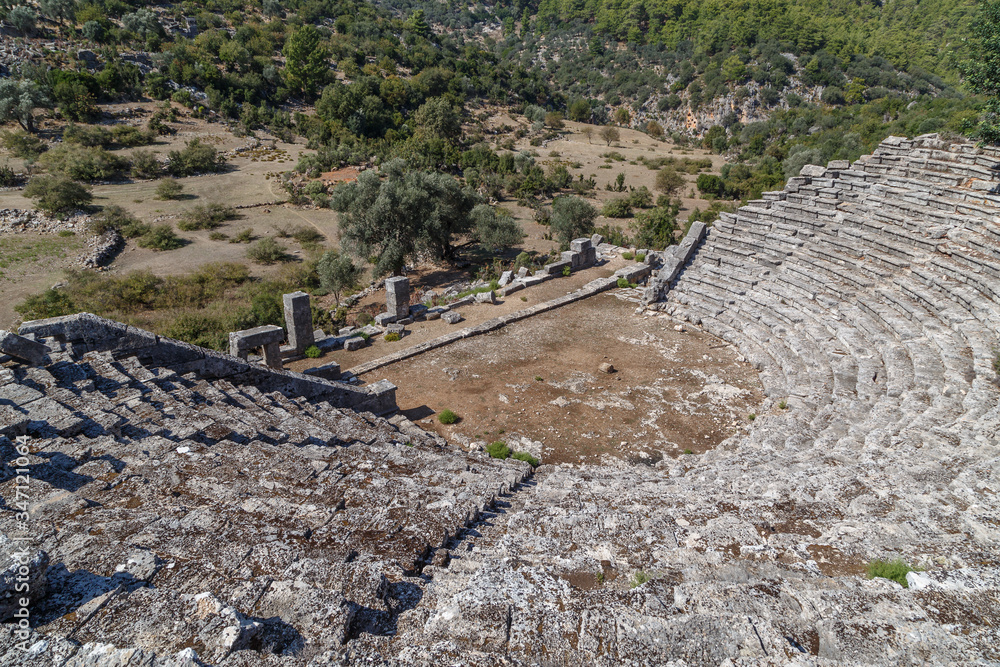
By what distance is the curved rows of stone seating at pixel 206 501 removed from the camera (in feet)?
14.1

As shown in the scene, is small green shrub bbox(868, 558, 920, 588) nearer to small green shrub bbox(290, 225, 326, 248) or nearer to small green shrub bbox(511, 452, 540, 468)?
small green shrub bbox(511, 452, 540, 468)

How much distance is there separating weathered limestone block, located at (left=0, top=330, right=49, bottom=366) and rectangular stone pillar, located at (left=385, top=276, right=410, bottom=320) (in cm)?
1017

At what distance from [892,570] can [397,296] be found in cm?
1492

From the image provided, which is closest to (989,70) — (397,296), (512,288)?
(512,288)

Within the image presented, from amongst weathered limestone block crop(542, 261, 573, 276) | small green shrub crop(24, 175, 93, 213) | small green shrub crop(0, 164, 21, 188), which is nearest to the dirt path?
weathered limestone block crop(542, 261, 573, 276)

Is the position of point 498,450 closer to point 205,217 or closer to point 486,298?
point 486,298

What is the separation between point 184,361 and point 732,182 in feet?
127

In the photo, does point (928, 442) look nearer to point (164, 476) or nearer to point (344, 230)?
point (164, 476)

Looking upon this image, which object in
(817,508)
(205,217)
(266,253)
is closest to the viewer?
(817,508)

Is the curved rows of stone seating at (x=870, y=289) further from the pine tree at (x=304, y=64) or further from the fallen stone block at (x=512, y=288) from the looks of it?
the pine tree at (x=304, y=64)

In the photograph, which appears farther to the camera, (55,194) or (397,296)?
(55,194)

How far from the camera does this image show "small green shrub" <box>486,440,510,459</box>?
11422 millimetres

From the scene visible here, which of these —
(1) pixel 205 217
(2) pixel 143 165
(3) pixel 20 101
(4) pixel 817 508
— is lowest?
(1) pixel 205 217

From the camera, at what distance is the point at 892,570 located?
17.8 feet
